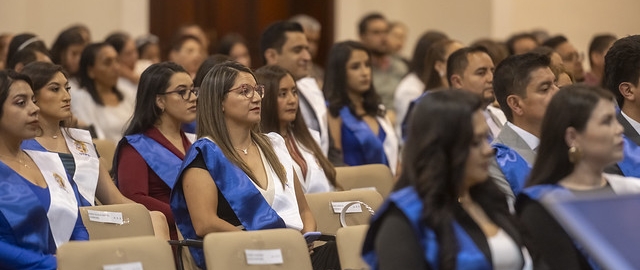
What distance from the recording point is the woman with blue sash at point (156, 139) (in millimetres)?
4754

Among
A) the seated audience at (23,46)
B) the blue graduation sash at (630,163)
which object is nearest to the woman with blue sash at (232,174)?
the blue graduation sash at (630,163)

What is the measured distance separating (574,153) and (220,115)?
1.44 metres

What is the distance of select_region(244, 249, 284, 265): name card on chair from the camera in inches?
139

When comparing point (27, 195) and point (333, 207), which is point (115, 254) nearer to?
point (27, 195)

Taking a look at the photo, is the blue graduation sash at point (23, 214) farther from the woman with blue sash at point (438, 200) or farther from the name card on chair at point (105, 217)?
the woman with blue sash at point (438, 200)

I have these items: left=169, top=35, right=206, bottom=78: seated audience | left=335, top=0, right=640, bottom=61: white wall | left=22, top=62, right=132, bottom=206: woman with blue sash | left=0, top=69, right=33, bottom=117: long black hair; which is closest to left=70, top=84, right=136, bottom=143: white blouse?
left=169, top=35, right=206, bottom=78: seated audience

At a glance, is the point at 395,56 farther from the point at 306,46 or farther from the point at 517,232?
the point at 517,232

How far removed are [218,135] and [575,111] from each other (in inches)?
56.5

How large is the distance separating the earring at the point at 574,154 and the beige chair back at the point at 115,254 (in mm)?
1232

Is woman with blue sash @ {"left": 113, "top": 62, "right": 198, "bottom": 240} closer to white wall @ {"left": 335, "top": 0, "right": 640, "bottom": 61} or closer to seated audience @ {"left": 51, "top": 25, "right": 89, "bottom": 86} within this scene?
seated audience @ {"left": 51, "top": 25, "right": 89, "bottom": 86}

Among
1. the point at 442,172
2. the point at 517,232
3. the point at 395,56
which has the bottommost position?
the point at 395,56

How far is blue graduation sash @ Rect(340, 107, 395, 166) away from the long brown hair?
1.82 metres

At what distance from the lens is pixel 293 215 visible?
4.22 metres

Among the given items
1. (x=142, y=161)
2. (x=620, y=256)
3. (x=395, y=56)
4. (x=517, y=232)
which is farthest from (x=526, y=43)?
(x=620, y=256)
